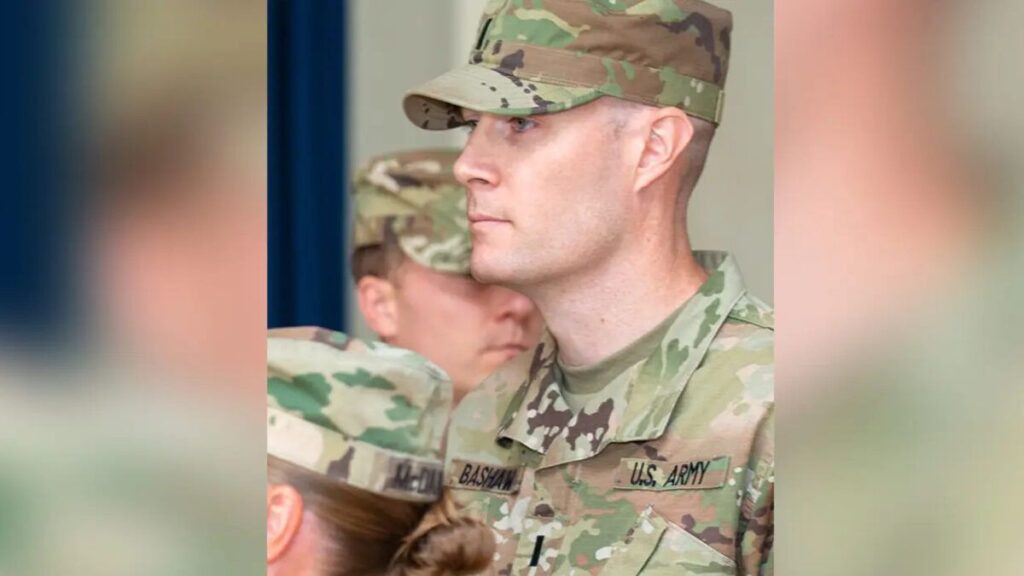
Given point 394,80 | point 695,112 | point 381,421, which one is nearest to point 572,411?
point 381,421

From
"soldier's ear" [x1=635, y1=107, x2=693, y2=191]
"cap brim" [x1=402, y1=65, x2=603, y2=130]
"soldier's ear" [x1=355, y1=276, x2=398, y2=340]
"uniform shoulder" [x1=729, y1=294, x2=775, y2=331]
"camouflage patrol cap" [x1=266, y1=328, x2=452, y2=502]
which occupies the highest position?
"cap brim" [x1=402, y1=65, x2=603, y2=130]

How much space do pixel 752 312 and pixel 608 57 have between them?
1.20 ft

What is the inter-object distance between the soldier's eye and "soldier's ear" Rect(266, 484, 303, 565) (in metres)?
0.58

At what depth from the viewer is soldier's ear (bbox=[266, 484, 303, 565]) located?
1.55 meters

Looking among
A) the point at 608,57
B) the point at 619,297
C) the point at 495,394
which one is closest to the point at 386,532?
the point at 495,394

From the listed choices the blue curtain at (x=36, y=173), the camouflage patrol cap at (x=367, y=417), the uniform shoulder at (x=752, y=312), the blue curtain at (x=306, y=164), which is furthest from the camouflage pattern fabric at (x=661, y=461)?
the blue curtain at (x=36, y=173)

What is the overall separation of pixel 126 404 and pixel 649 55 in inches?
36.5

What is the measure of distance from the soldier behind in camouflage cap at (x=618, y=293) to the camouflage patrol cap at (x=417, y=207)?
3cm

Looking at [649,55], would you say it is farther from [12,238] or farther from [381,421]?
[12,238]

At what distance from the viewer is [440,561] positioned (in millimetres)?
1499

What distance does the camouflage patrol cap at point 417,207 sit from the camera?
1.50 meters

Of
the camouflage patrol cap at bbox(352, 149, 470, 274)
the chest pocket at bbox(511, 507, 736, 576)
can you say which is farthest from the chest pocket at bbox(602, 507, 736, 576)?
the camouflage patrol cap at bbox(352, 149, 470, 274)

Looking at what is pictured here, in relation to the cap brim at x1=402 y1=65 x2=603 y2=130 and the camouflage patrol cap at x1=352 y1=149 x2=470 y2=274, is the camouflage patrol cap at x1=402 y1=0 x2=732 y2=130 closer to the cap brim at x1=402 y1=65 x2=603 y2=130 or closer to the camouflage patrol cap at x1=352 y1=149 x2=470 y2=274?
the cap brim at x1=402 y1=65 x2=603 y2=130

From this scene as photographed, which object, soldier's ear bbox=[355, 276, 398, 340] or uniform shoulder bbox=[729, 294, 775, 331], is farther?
soldier's ear bbox=[355, 276, 398, 340]
